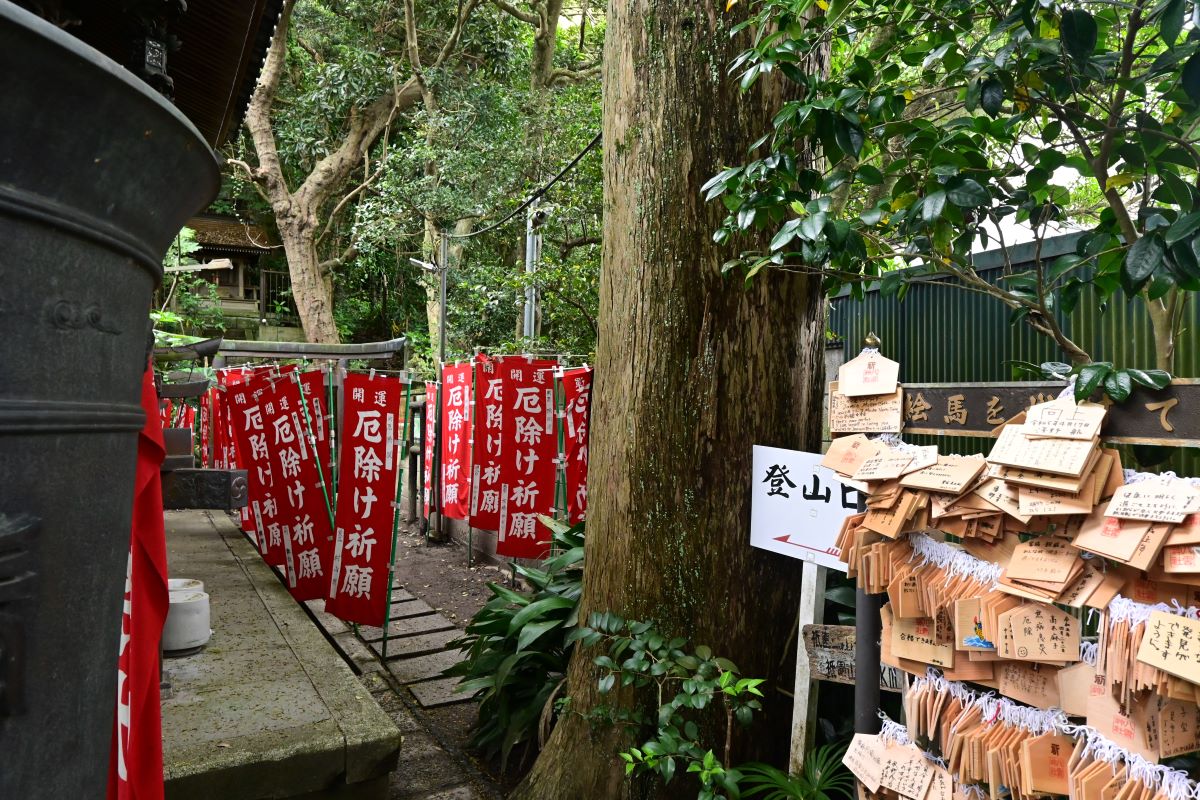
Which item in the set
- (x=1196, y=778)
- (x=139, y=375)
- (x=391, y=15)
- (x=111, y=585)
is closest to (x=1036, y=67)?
(x=1196, y=778)

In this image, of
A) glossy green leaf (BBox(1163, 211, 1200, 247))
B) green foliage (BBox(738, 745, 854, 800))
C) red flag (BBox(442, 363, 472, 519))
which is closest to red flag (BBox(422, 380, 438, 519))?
red flag (BBox(442, 363, 472, 519))

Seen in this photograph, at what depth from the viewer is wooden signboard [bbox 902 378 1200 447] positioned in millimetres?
1889

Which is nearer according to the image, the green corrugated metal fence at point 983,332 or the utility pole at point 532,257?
the green corrugated metal fence at point 983,332

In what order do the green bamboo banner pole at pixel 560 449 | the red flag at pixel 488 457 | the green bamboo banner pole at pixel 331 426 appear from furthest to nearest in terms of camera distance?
the red flag at pixel 488 457
the green bamboo banner pole at pixel 560 449
the green bamboo banner pole at pixel 331 426

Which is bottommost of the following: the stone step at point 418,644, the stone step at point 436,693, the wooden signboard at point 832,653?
the stone step at point 418,644

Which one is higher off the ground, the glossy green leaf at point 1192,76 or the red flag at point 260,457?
the glossy green leaf at point 1192,76

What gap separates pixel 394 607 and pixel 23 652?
758cm

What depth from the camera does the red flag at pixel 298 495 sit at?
693 centimetres

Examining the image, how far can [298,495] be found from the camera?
23.0ft

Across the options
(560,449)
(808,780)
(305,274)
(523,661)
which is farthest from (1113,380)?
(305,274)

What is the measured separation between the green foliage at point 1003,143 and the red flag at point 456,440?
21.5 ft

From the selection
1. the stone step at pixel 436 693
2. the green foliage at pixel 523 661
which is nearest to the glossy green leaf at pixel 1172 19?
the green foliage at pixel 523 661

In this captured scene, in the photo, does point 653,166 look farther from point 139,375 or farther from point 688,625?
point 139,375

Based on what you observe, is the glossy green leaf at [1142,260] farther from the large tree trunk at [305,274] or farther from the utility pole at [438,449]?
the large tree trunk at [305,274]
